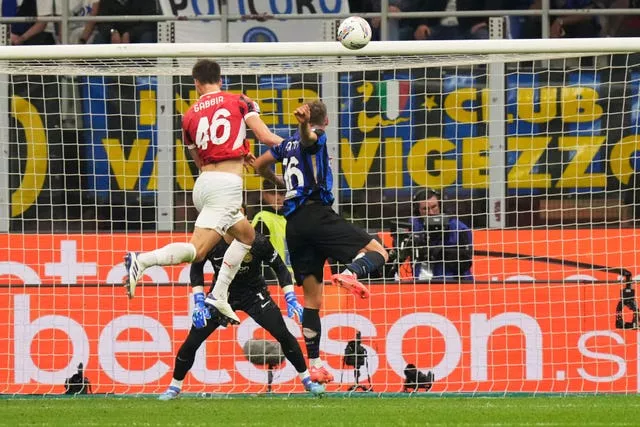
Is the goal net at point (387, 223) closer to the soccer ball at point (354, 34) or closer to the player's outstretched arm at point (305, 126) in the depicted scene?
the soccer ball at point (354, 34)

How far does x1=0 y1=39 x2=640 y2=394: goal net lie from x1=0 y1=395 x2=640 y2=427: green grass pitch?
4.23 feet

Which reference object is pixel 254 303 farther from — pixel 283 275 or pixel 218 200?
pixel 218 200

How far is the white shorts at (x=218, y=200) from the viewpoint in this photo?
1047 centimetres

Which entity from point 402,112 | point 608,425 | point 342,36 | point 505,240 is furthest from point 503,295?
point 608,425

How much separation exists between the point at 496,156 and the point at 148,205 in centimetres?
348

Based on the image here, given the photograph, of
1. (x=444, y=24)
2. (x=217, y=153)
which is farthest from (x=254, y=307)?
(x=444, y=24)

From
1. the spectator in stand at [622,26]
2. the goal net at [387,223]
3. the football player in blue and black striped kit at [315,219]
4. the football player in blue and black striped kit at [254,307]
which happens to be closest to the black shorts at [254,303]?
the football player in blue and black striped kit at [254,307]

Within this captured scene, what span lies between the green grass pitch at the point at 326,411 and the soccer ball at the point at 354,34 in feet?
9.27

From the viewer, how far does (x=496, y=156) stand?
14.0m

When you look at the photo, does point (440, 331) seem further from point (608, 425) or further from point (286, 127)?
point (608, 425)

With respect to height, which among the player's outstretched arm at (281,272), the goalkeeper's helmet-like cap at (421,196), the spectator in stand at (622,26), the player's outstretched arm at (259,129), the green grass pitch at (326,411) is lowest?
the green grass pitch at (326,411)

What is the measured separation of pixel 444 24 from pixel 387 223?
3.23 meters

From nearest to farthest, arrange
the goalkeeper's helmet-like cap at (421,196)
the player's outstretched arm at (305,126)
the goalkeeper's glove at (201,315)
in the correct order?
the player's outstretched arm at (305,126), the goalkeeper's glove at (201,315), the goalkeeper's helmet-like cap at (421,196)

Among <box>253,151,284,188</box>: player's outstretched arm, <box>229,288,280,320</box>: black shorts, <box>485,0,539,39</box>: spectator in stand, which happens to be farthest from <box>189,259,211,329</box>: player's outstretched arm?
<box>485,0,539,39</box>: spectator in stand
